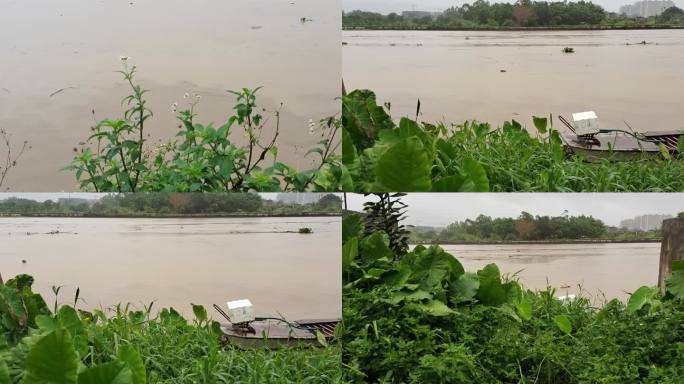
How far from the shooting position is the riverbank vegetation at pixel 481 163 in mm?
2074

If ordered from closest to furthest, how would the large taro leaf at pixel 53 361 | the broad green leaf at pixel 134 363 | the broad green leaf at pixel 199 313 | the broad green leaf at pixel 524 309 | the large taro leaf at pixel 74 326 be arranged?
the large taro leaf at pixel 53 361, the broad green leaf at pixel 134 363, the large taro leaf at pixel 74 326, the broad green leaf at pixel 524 309, the broad green leaf at pixel 199 313

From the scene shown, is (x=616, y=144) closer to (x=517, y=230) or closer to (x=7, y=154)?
(x=517, y=230)

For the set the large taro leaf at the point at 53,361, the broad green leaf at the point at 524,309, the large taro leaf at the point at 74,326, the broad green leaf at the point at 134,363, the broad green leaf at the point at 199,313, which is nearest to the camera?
the large taro leaf at the point at 53,361

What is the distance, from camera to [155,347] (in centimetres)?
207

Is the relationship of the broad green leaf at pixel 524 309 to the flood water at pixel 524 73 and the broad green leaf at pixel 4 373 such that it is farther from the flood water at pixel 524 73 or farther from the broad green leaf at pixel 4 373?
the broad green leaf at pixel 4 373

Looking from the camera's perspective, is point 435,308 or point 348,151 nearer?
point 435,308

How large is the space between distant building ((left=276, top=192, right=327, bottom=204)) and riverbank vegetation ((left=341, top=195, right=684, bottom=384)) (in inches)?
4.0

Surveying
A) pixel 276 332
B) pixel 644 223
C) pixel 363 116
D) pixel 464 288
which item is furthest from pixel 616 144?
pixel 276 332

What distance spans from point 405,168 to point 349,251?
0.25m

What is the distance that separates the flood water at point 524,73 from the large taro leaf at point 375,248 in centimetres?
34

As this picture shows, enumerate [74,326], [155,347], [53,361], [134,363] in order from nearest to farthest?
[53,361] → [134,363] → [74,326] → [155,347]

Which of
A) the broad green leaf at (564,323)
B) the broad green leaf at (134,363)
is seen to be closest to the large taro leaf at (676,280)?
the broad green leaf at (564,323)

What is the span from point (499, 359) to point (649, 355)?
1.15ft

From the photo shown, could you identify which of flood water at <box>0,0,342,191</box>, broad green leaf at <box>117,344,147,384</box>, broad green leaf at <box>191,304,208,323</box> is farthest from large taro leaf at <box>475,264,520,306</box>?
broad green leaf at <box>117,344,147,384</box>
